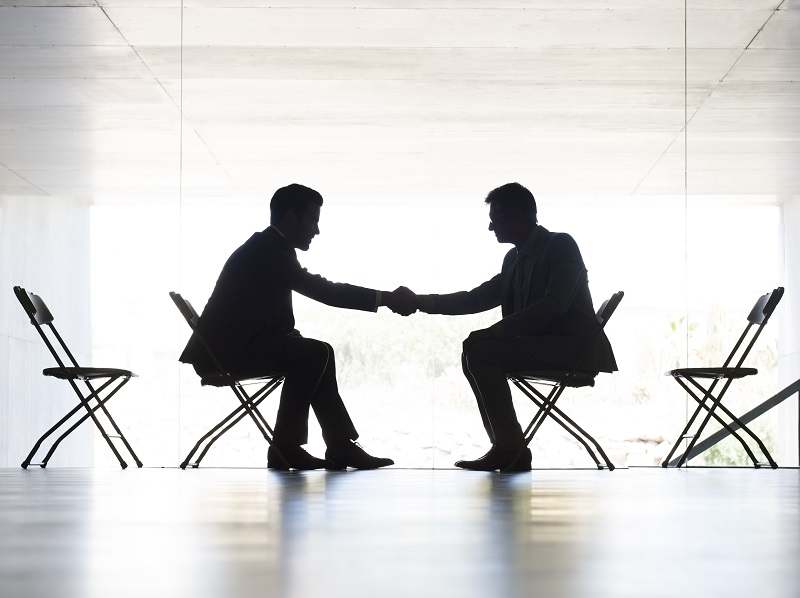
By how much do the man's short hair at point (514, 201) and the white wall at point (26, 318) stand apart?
3.09 metres

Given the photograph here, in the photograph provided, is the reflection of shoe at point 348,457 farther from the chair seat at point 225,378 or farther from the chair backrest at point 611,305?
the chair backrest at point 611,305

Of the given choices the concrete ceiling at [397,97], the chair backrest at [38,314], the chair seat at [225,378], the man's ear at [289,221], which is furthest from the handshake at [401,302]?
the chair backrest at [38,314]

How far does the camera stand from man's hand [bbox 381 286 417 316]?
468 centimetres

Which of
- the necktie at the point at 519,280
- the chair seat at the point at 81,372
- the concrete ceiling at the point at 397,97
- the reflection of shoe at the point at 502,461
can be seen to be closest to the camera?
the reflection of shoe at the point at 502,461

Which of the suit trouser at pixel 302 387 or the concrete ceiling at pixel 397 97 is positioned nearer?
the suit trouser at pixel 302 387

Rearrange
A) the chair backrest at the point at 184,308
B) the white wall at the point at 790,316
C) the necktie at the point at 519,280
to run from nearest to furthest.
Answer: the necktie at the point at 519,280
the chair backrest at the point at 184,308
the white wall at the point at 790,316

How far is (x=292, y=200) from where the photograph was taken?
176 inches

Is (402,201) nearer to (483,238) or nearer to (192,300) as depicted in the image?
(483,238)

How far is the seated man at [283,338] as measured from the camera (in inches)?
161

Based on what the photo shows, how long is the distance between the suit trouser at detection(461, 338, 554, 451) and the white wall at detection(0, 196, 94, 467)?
3212 mm

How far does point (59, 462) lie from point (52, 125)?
2375 millimetres

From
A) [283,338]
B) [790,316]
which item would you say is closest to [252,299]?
[283,338]

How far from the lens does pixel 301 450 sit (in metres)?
4.09

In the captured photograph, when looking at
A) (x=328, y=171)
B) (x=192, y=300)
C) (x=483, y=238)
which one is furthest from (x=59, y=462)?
(x=483, y=238)
